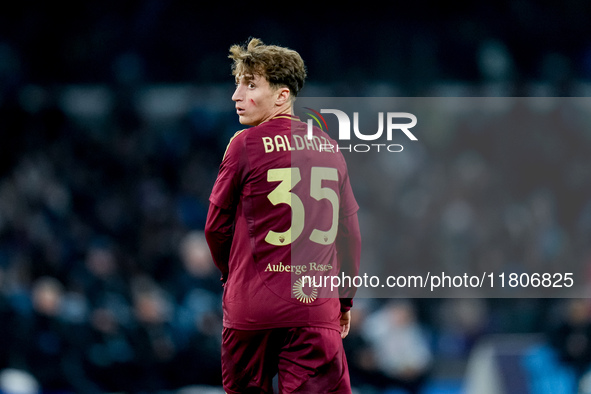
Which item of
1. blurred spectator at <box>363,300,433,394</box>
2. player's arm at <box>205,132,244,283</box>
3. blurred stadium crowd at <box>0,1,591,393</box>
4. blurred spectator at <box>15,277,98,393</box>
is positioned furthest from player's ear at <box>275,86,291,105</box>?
blurred spectator at <box>15,277,98,393</box>

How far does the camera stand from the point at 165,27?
875 cm

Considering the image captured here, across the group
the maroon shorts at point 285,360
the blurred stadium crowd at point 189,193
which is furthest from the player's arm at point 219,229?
the blurred stadium crowd at point 189,193

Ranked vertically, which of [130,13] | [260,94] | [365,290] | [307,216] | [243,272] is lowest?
[365,290]

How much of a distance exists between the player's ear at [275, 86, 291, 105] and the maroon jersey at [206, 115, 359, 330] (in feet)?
0.37

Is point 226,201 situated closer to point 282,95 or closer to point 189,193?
point 282,95

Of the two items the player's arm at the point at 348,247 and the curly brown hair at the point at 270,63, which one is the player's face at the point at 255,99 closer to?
the curly brown hair at the point at 270,63

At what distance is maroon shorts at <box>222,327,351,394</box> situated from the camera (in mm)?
2590

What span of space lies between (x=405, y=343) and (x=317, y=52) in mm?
3648

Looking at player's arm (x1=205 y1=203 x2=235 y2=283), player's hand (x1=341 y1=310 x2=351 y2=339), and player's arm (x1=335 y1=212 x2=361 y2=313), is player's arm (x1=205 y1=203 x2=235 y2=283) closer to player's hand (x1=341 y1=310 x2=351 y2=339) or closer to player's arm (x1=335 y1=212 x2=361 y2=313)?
player's arm (x1=335 y1=212 x2=361 y2=313)

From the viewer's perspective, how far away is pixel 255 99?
8.75 ft

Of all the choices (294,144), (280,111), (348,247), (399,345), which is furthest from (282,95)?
(399,345)

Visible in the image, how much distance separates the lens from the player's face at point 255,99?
2.66 m

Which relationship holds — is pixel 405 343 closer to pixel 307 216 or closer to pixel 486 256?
pixel 486 256

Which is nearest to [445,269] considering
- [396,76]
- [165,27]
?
[396,76]
